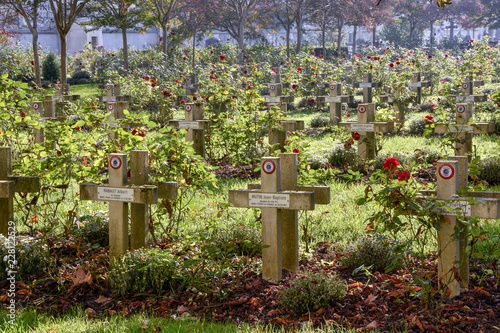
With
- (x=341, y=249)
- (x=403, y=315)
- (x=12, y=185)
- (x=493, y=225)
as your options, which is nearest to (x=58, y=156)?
(x=12, y=185)

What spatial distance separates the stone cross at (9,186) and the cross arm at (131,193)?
0.57 meters

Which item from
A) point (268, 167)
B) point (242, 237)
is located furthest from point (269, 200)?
point (242, 237)

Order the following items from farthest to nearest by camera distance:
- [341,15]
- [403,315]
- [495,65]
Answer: [341,15], [495,65], [403,315]

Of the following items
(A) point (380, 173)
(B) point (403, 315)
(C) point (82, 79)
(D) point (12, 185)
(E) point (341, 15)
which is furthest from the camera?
(E) point (341, 15)

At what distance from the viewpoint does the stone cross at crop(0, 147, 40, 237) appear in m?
4.69

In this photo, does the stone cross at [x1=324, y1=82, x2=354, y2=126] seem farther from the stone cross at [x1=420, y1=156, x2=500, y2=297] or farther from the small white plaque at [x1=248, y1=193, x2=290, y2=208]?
the stone cross at [x1=420, y1=156, x2=500, y2=297]

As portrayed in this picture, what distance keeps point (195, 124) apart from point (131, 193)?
14.5ft

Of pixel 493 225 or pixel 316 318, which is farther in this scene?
pixel 493 225

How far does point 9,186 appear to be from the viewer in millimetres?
4668

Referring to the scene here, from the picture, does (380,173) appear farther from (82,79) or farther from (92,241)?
(82,79)

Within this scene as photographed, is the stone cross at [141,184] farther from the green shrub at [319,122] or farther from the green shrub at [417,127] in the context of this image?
the green shrub at [319,122]

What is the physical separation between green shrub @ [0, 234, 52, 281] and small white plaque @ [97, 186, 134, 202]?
73 cm

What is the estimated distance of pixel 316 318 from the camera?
11.6 feet

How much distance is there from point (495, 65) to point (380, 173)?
23.8 metres
